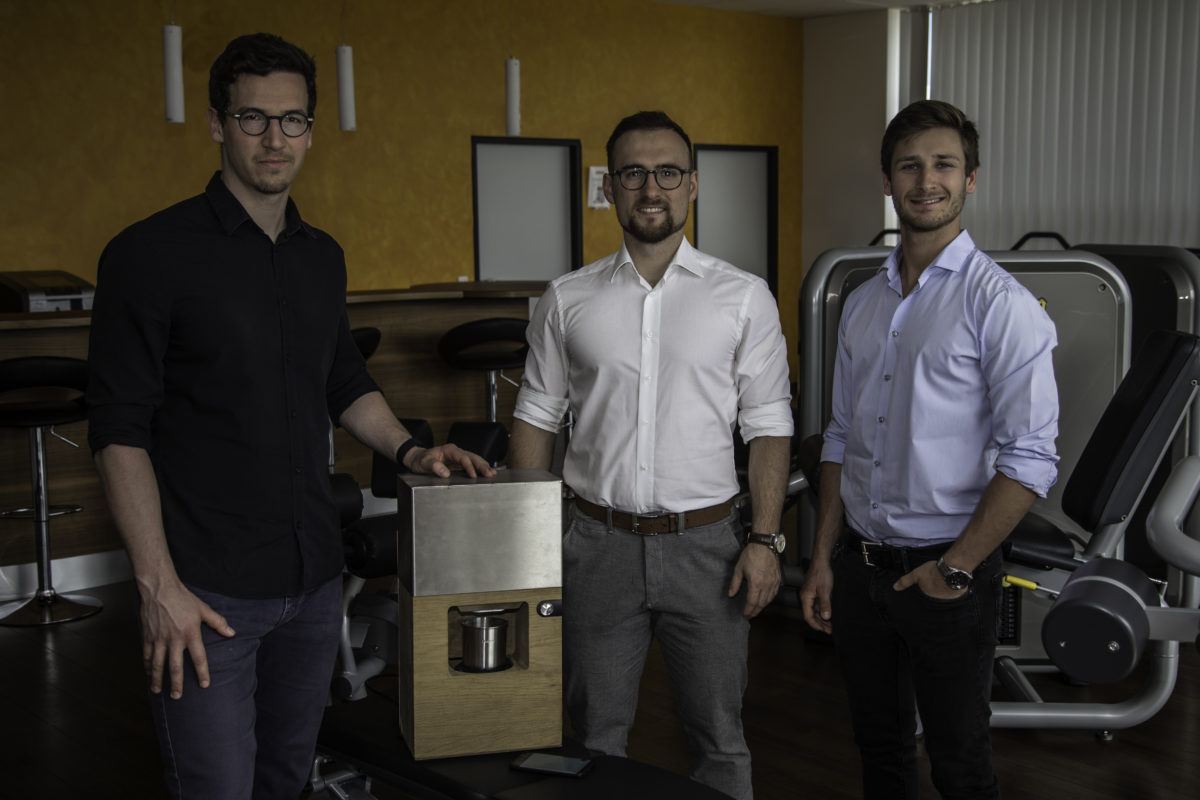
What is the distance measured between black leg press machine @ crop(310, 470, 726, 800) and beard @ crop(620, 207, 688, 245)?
1.53 feet

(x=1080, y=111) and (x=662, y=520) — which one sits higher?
(x=1080, y=111)

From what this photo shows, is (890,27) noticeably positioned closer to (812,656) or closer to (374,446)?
(812,656)

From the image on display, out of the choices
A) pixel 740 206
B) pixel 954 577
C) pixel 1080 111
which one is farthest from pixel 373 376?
pixel 1080 111

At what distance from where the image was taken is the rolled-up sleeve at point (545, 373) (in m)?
2.18

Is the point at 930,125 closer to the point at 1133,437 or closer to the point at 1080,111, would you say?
the point at 1133,437

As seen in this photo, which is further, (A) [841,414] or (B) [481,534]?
(A) [841,414]

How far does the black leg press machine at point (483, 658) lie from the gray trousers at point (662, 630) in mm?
190

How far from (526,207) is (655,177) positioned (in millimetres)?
6041

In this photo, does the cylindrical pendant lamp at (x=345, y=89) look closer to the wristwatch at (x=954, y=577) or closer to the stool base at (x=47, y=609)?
the stool base at (x=47, y=609)

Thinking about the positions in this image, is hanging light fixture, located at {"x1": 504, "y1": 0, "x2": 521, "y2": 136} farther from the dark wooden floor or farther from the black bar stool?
the dark wooden floor

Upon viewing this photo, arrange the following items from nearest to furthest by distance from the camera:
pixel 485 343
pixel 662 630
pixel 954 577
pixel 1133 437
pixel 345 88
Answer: pixel 954 577 < pixel 662 630 < pixel 1133 437 < pixel 485 343 < pixel 345 88

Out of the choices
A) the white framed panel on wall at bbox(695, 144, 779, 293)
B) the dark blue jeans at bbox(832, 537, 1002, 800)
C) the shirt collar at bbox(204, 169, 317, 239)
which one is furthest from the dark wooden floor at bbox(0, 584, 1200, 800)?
the white framed panel on wall at bbox(695, 144, 779, 293)

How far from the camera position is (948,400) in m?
1.99

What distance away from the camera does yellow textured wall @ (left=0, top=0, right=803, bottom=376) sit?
598 cm
